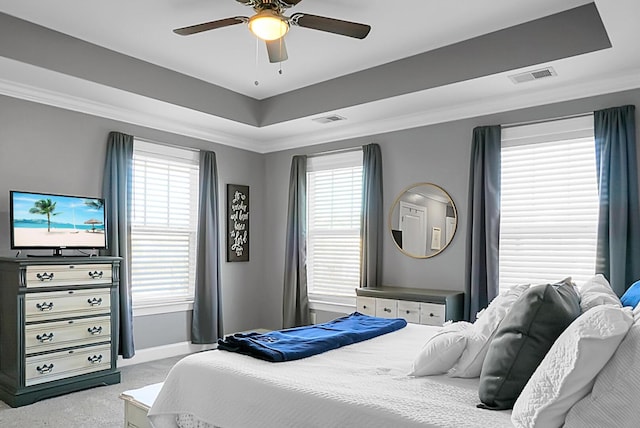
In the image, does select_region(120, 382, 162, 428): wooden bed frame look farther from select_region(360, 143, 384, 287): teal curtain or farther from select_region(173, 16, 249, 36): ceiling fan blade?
select_region(360, 143, 384, 287): teal curtain

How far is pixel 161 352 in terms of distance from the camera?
5.10 m

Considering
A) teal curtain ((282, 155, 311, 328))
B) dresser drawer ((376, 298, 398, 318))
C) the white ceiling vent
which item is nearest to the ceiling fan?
the white ceiling vent

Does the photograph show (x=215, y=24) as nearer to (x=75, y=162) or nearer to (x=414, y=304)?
(x=75, y=162)

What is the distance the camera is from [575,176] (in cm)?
405

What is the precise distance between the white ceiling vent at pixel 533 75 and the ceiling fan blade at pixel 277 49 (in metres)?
1.87

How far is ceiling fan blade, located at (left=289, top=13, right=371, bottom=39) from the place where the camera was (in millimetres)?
2811

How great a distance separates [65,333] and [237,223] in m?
2.49

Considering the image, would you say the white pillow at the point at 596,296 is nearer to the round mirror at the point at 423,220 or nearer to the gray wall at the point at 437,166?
the gray wall at the point at 437,166

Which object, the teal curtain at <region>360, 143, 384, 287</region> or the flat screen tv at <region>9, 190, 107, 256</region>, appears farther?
the teal curtain at <region>360, 143, 384, 287</region>

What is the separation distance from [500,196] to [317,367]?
283 cm

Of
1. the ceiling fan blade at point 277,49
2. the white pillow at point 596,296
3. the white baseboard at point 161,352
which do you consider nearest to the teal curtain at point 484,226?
the white pillow at point 596,296

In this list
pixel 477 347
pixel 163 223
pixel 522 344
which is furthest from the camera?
pixel 163 223

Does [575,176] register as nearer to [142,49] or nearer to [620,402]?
[620,402]

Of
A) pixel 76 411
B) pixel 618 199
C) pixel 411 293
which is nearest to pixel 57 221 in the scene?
pixel 76 411
